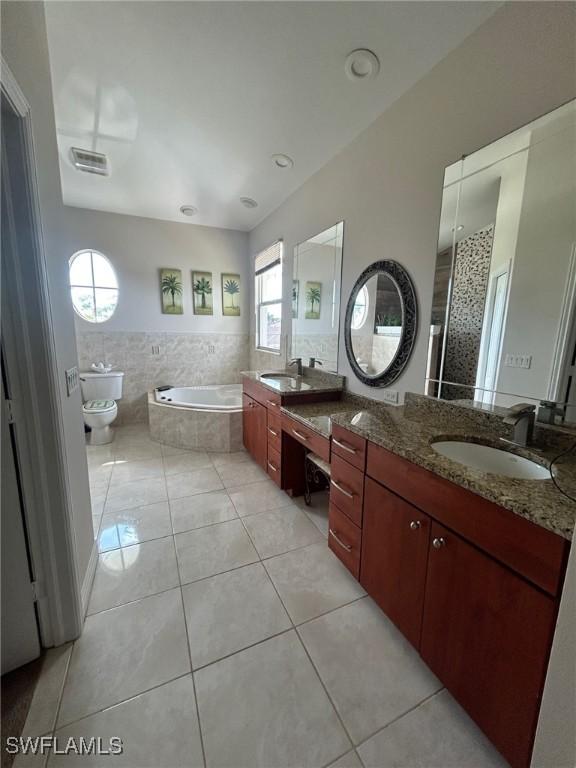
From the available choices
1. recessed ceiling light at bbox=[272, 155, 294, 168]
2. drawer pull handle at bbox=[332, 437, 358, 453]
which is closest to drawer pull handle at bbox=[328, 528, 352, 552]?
drawer pull handle at bbox=[332, 437, 358, 453]

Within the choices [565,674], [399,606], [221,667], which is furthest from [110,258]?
[565,674]

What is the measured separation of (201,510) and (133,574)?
24.8 inches

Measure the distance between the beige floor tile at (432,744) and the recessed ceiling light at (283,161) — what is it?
341 cm

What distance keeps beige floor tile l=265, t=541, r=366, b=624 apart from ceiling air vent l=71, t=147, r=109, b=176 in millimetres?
3476

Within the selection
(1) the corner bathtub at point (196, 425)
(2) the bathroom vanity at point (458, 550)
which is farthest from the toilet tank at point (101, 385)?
(2) the bathroom vanity at point (458, 550)

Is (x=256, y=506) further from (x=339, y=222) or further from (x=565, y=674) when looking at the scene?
(x=339, y=222)

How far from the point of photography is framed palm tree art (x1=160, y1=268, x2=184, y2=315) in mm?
4020

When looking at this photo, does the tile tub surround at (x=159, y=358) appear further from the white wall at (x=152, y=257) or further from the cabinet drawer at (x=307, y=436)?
the cabinet drawer at (x=307, y=436)

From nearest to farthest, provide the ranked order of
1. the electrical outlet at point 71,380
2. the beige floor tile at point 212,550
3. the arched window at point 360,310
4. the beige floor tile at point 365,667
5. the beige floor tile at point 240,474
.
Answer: the beige floor tile at point 365,667 → the electrical outlet at point 71,380 → the beige floor tile at point 212,550 → the arched window at point 360,310 → the beige floor tile at point 240,474

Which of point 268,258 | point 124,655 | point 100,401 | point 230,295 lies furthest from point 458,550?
point 230,295

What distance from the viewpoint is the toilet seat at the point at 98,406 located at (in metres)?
3.34

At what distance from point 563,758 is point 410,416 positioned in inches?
48.7

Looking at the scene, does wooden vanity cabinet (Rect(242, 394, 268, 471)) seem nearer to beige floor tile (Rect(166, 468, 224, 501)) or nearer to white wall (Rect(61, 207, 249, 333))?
beige floor tile (Rect(166, 468, 224, 501))

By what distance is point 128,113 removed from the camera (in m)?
2.08
